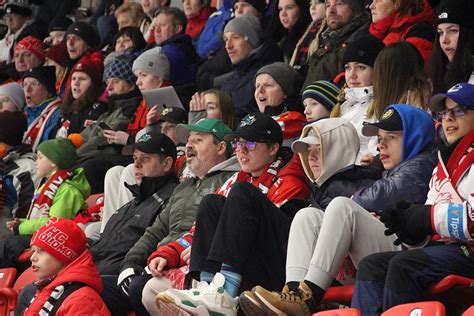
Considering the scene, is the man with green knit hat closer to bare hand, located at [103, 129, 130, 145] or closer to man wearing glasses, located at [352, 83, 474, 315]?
bare hand, located at [103, 129, 130, 145]

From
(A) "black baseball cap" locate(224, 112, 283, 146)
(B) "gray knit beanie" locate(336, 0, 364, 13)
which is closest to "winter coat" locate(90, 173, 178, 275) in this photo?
(A) "black baseball cap" locate(224, 112, 283, 146)

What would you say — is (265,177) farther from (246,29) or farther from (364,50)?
(246,29)

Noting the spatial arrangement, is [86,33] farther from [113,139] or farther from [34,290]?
[34,290]

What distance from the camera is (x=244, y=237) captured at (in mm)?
5883

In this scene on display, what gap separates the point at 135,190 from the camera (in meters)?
7.61

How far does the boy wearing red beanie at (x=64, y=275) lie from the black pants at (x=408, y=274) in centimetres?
159

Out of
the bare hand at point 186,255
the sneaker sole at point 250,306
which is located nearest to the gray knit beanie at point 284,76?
the bare hand at point 186,255

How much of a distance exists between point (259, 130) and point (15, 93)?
196 inches

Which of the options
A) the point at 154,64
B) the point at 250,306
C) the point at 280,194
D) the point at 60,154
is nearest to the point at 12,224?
the point at 60,154

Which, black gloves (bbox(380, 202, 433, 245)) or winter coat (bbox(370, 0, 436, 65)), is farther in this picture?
winter coat (bbox(370, 0, 436, 65))

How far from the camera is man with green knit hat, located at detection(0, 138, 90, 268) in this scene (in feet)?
26.5

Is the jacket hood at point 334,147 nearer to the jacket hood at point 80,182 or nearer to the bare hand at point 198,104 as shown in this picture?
the bare hand at point 198,104

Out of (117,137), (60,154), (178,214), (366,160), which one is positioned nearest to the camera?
(366,160)

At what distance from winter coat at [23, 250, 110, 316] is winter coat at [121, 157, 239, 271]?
0.51 m
